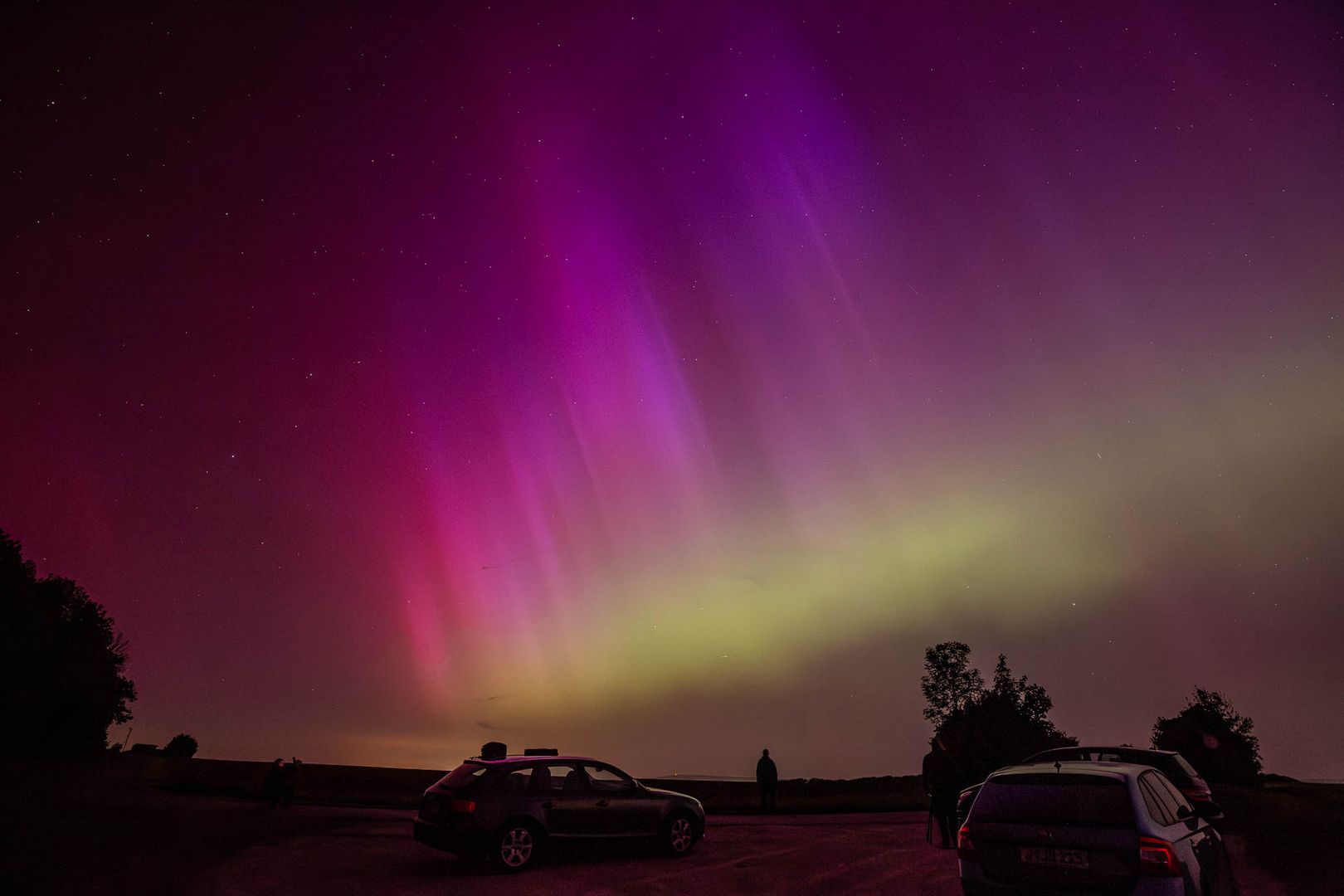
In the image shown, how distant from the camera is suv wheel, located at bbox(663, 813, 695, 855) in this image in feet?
41.1

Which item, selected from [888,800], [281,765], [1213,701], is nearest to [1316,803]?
[888,800]

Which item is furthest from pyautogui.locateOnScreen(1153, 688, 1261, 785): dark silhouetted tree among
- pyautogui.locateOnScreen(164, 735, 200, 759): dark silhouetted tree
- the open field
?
pyautogui.locateOnScreen(164, 735, 200, 759): dark silhouetted tree

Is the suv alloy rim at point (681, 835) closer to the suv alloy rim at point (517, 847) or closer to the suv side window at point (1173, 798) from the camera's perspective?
the suv alloy rim at point (517, 847)

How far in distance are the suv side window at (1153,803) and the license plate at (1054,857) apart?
78cm

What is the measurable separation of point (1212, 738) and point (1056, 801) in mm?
98271

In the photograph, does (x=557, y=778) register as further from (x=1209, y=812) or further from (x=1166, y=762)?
(x=1166, y=762)

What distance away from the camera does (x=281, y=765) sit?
2175cm

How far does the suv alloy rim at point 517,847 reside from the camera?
10.7 m

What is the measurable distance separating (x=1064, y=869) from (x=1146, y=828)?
734 millimetres

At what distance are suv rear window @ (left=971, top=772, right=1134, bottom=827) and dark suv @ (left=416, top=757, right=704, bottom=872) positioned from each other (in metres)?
6.62

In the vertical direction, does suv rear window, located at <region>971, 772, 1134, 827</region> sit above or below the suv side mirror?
above

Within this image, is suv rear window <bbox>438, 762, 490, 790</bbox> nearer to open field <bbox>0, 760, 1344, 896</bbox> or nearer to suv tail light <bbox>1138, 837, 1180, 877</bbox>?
open field <bbox>0, 760, 1344, 896</bbox>

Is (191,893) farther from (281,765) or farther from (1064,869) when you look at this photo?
(281,765)

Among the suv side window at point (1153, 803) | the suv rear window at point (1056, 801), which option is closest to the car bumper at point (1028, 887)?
the suv rear window at point (1056, 801)
